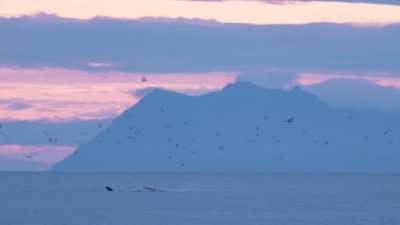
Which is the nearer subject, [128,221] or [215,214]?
[128,221]

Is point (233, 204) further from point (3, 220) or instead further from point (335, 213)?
point (3, 220)

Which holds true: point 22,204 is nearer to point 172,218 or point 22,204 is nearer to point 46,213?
point 46,213

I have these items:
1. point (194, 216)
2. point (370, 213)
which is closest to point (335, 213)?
point (370, 213)

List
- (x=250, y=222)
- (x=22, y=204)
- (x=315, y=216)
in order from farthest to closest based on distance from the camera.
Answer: (x=22, y=204), (x=315, y=216), (x=250, y=222)

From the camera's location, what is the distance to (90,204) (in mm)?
189000

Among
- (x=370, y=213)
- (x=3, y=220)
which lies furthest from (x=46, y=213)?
(x=370, y=213)

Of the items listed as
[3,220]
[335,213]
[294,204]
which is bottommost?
[3,220]

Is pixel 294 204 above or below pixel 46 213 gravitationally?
above

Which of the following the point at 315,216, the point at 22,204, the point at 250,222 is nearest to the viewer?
the point at 250,222

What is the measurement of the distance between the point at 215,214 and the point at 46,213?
1921cm

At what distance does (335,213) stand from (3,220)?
3931 cm

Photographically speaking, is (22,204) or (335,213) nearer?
(335,213)

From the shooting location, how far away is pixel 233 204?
190375mm

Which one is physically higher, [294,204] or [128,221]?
[294,204]
